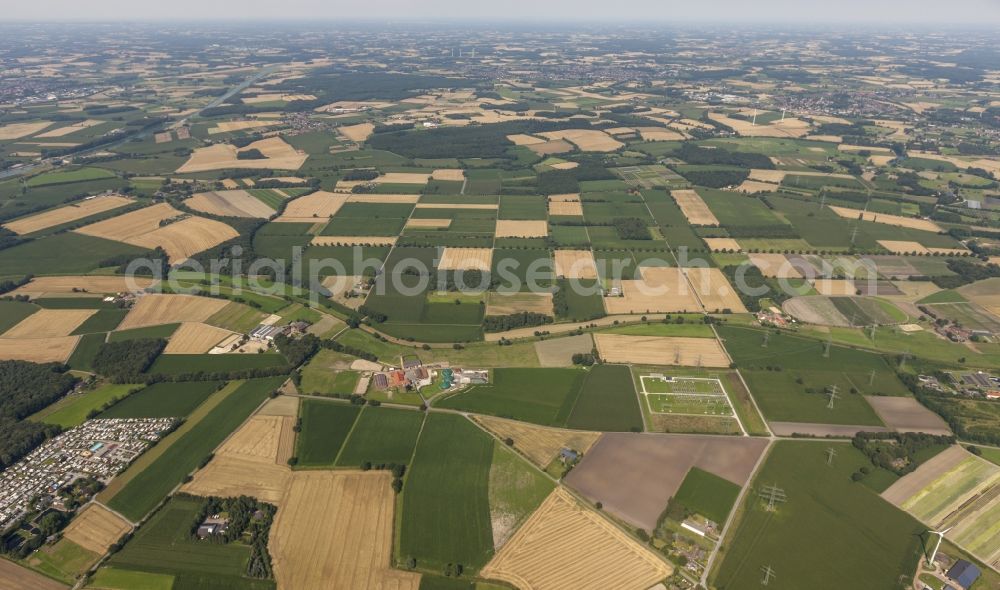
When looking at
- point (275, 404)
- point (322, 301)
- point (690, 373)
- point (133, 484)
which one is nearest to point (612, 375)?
point (690, 373)

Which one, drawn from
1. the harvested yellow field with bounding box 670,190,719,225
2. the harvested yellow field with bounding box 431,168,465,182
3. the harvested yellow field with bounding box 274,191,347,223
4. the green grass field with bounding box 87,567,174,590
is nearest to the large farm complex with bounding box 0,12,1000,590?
the green grass field with bounding box 87,567,174,590

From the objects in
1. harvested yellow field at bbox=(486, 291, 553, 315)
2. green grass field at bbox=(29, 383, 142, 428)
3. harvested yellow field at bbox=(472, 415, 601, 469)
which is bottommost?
green grass field at bbox=(29, 383, 142, 428)

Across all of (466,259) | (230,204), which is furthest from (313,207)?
(466,259)

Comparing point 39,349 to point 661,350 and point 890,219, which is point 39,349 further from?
point 890,219

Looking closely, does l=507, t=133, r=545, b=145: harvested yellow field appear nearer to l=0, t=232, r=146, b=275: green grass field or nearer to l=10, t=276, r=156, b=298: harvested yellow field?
l=0, t=232, r=146, b=275: green grass field

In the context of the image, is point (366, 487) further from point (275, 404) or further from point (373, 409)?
point (275, 404)

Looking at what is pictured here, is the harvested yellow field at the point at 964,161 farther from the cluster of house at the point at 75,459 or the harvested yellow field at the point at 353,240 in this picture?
the cluster of house at the point at 75,459
